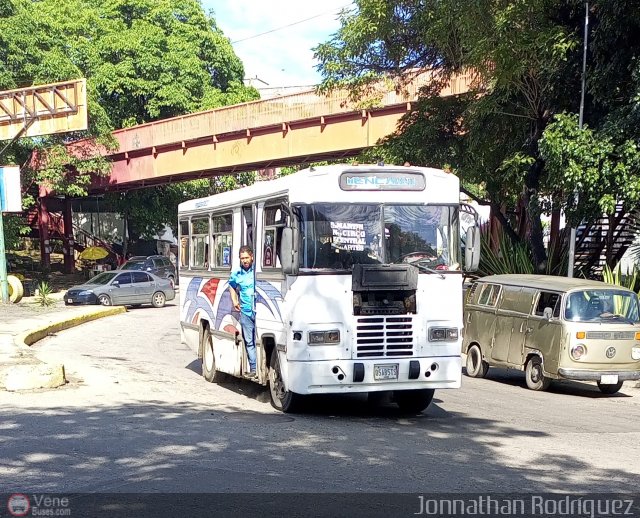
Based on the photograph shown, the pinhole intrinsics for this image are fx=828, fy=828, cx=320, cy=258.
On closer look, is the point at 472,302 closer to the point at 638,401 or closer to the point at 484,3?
the point at 638,401

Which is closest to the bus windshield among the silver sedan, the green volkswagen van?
the green volkswagen van

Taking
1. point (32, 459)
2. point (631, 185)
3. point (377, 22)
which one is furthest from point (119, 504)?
point (377, 22)

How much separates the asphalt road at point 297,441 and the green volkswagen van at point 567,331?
0.53 metres

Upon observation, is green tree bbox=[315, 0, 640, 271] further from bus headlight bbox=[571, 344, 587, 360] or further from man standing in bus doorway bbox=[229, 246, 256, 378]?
man standing in bus doorway bbox=[229, 246, 256, 378]

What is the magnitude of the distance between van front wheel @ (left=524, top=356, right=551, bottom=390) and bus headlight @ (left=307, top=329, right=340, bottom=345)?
5817 millimetres

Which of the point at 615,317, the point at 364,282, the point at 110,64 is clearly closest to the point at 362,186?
the point at 364,282

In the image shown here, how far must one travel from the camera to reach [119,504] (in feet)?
19.7

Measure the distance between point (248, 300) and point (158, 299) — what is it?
23434 mm

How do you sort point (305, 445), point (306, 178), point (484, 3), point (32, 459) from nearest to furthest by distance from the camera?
point (32, 459)
point (305, 445)
point (306, 178)
point (484, 3)

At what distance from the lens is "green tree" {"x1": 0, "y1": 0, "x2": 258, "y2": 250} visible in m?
37.7

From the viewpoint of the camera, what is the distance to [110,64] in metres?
46.9

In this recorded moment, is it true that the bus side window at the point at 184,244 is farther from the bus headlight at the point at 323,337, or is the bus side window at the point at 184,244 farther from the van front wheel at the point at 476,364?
the van front wheel at the point at 476,364

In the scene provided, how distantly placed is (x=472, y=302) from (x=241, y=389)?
5.70m

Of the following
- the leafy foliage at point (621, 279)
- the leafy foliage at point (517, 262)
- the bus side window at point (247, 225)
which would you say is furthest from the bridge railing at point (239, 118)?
the bus side window at point (247, 225)
